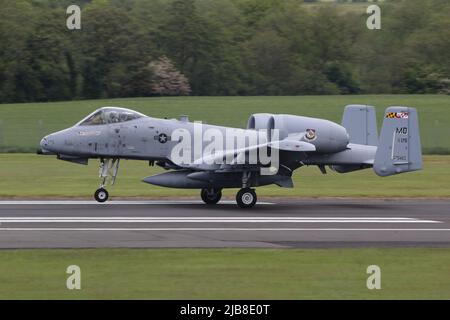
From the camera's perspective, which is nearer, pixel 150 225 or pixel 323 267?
pixel 323 267

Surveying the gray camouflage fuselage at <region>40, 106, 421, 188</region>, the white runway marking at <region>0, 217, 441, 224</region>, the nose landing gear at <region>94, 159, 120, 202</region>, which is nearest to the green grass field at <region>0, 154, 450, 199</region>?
the nose landing gear at <region>94, 159, 120, 202</region>

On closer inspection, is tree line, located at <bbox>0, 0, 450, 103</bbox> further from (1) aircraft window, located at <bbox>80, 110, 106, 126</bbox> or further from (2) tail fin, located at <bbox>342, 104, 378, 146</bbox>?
(1) aircraft window, located at <bbox>80, 110, 106, 126</bbox>

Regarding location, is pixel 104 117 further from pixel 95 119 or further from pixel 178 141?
pixel 178 141

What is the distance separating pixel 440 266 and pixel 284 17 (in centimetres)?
6588

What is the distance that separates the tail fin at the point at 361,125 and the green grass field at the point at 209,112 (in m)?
20.8

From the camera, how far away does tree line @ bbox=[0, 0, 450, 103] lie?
6431 cm

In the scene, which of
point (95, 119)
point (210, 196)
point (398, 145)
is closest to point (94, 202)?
point (95, 119)

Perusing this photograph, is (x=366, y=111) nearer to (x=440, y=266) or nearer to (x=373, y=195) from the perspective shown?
(x=373, y=195)

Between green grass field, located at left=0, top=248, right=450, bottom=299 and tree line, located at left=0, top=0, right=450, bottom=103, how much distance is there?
47.2 meters

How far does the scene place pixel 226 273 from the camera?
1430cm

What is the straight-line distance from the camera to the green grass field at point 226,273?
42.2 ft

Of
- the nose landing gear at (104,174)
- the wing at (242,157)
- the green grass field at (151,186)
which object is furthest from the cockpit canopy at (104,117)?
the green grass field at (151,186)
